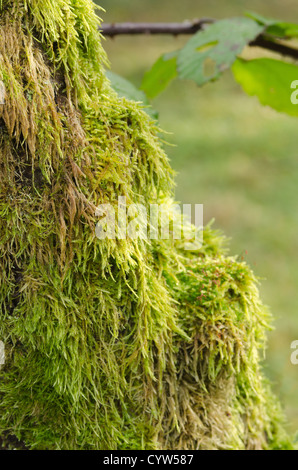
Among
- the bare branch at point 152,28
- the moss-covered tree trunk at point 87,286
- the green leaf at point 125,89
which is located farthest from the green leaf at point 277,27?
the moss-covered tree trunk at point 87,286

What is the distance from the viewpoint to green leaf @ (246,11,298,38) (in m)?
1.22

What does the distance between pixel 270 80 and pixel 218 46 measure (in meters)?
0.20

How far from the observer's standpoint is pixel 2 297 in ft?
2.59

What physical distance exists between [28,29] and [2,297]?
0.45 metres

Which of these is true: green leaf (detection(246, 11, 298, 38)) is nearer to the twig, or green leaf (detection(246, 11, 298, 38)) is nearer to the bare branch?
the twig

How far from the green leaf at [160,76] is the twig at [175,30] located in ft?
0.27

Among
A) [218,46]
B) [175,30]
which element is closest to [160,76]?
[175,30]

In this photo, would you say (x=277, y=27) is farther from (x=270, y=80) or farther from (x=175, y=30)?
(x=175, y=30)

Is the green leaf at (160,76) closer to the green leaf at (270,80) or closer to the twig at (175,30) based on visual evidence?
the twig at (175,30)

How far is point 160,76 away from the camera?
1426mm

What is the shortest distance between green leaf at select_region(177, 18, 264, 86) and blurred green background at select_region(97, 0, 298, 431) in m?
1.08

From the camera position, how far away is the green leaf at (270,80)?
1.26 meters
